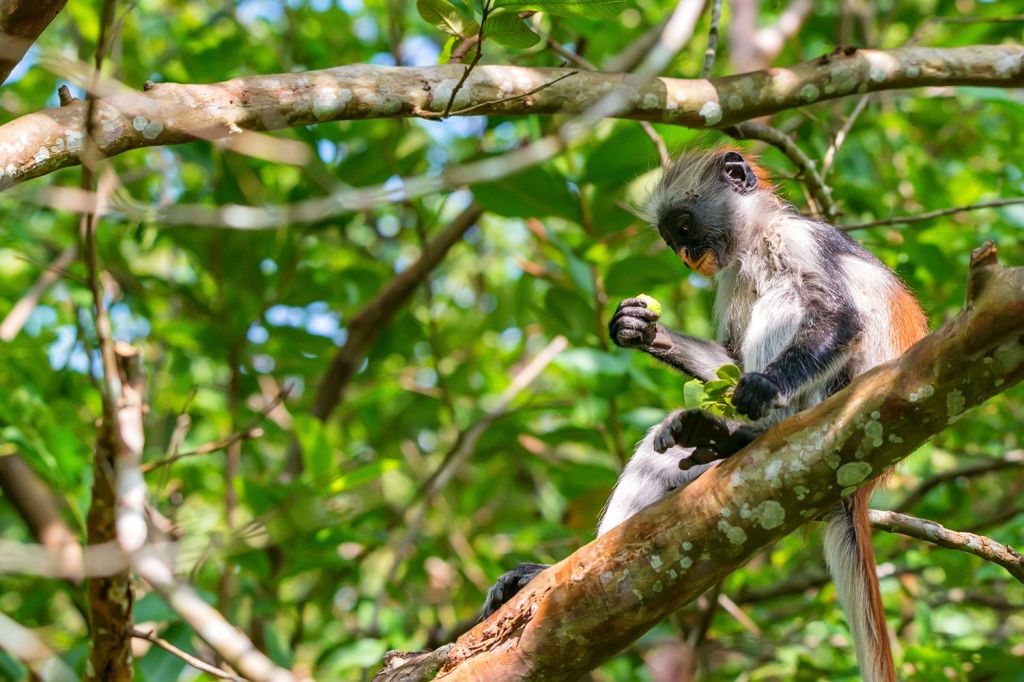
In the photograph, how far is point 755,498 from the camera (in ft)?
10.2

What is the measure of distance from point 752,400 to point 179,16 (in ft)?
22.1

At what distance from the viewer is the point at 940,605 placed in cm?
617

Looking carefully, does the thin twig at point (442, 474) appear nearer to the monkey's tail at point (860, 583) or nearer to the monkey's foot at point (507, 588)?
the monkey's foot at point (507, 588)

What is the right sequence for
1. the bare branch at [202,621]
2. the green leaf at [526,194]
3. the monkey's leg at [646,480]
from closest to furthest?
the bare branch at [202,621], the monkey's leg at [646,480], the green leaf at [526,194]

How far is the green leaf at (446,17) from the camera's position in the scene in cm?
391

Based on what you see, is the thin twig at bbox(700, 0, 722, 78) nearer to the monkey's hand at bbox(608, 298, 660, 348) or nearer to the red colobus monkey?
the red colobus monkey

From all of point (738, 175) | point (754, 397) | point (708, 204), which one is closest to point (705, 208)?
point (708, 204)

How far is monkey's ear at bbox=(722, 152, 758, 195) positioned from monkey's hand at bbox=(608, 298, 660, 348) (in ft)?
3.33

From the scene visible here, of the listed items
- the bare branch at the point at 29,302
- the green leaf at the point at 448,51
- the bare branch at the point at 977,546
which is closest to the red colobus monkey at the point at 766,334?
the bare branch at the point at 977,546

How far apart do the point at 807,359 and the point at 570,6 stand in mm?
1587

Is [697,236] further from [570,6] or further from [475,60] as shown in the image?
[475,60]

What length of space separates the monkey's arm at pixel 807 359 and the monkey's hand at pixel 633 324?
607mm

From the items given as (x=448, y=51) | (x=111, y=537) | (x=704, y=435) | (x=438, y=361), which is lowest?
(x=704, y=435)

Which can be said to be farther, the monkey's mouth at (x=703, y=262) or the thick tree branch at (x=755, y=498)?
the monkey's mouth at (x=703, y=262)
